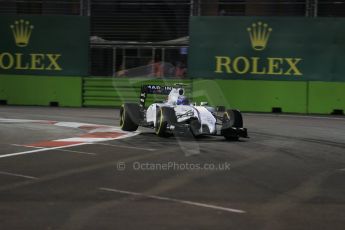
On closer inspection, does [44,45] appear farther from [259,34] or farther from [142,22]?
[259,34]

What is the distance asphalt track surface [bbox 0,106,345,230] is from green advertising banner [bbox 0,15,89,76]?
31.3ft

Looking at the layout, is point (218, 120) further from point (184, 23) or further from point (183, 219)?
point (184, 23)

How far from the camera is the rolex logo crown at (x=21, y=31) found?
23469 mm

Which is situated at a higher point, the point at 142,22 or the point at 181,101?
the point at 142,22

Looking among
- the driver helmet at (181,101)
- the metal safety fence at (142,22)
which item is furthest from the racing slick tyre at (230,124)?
the metal safety fence at (142,22)

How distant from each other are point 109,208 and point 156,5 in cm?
1733

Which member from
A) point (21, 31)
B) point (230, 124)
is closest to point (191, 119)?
point (230, 124)

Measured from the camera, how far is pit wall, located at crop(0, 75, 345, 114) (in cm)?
2153

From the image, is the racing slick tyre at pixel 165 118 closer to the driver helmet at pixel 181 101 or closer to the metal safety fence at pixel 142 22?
the driver helmet at pixel 181 101

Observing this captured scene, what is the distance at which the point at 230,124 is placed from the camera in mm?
13031

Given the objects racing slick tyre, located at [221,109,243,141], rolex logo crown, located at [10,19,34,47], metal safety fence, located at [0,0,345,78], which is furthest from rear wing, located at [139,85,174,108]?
rolex logo crown, located at [10,19,34,47]

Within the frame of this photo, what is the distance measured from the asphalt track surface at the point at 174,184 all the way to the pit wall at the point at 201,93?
24.8 ft

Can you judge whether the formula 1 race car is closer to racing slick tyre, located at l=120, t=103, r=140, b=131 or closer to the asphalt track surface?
the asphalt track surface

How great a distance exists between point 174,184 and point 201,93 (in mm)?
14091
